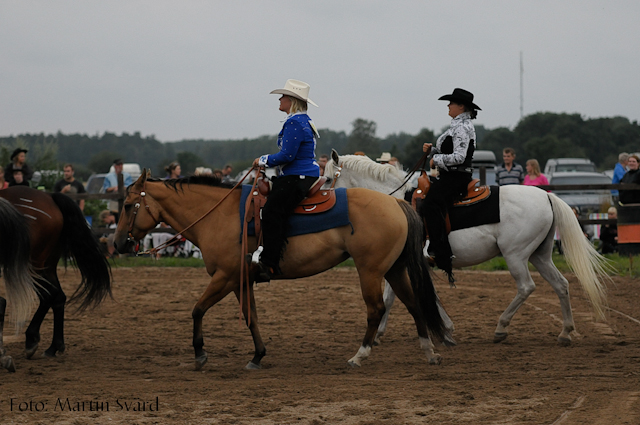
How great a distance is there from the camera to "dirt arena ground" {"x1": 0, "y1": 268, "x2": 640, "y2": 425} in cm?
507

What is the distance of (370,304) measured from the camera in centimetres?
687

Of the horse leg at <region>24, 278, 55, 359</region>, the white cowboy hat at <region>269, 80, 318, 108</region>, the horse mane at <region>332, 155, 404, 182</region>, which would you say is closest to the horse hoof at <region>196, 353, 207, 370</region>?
the horse leg at <region>24, 278, 55, 359</region>

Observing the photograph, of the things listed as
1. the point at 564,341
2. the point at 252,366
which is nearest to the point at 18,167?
the point at 252,366

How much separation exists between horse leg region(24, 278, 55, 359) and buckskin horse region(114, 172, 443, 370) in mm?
1170

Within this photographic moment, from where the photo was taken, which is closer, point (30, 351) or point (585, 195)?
point (30, 351)

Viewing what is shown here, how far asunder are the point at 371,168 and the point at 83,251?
3.51 metres

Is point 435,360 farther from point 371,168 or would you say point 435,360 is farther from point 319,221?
point 371,168

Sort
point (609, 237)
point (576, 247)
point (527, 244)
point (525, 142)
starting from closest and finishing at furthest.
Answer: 1. point (527, 244)
2. point (576, 247)
3. point (609, 237)
4. point (525, 142)

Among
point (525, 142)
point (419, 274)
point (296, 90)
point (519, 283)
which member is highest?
point (525, 142)

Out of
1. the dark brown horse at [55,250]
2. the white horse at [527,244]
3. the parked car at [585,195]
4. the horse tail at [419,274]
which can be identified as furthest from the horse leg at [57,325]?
the parked car at [585,195]

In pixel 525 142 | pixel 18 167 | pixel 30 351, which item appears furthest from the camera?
pixel 525 142

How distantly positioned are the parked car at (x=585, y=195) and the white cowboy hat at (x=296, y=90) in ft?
39.1

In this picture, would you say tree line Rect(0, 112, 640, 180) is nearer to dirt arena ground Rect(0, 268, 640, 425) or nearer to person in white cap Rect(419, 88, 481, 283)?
dirt arena ground Rect(0, 268, 640, 425)

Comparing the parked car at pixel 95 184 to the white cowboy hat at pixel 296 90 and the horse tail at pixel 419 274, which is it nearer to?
the white cowboy hat at pixel 296 90
